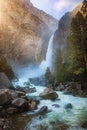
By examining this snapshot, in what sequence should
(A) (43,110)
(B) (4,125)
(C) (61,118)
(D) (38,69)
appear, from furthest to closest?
(D) (38,69) → (A) (43,110) → (C) (61,118) → (B) (4,125)

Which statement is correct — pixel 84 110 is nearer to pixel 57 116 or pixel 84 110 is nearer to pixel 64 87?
pixel 57 116

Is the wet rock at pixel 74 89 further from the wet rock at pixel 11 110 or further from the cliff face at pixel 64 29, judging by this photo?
the cliff face at pixel 64 29

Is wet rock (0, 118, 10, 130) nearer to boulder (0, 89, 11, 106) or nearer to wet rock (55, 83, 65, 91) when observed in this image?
boulder (0, 89, 11, 106)

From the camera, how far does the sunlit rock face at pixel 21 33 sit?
305ft

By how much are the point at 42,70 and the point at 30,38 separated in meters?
19.4

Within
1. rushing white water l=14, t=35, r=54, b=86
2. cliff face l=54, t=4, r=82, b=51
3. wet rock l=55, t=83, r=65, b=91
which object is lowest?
wet rock l=55, t=83, r=65, b=91

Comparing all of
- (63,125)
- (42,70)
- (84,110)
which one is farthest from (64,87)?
(42,70)

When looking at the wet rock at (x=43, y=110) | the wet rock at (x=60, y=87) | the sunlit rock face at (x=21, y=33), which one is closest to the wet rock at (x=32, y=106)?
the wet rock at (x=43, y=110)

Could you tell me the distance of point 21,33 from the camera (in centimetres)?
9712

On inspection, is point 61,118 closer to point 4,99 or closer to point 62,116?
point 62,116

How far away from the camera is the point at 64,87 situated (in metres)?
45.2

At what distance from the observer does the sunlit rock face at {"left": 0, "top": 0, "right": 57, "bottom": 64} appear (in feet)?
305

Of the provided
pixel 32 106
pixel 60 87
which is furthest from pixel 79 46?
pixel 32 106

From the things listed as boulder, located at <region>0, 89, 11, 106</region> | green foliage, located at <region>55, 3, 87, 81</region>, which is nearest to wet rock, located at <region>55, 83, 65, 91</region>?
green foliage, located at <region>55, 3, 87, 81</region>
